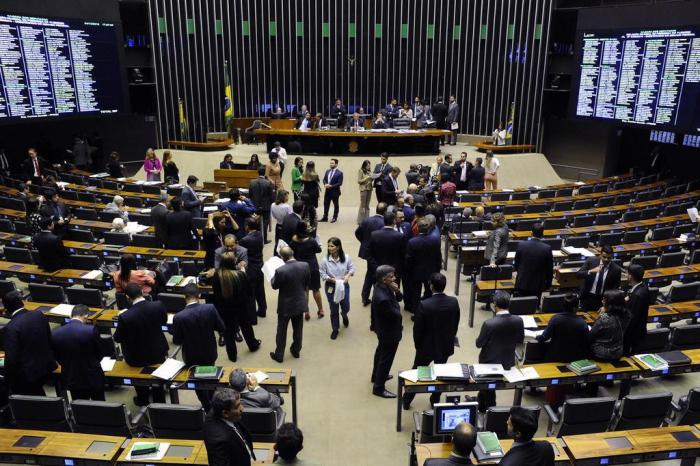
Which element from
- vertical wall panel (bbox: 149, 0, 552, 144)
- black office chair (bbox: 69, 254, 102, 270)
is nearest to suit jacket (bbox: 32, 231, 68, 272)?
black office chair (bbox: 69, 254, 102, 270)

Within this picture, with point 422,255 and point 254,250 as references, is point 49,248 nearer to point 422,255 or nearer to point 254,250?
point 254,250

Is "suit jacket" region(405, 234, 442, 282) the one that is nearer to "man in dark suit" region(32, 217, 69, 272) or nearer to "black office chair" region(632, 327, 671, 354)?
"black office chair" region(632, 327, 671, 354)

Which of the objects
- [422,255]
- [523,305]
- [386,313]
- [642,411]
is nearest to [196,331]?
[386,313]

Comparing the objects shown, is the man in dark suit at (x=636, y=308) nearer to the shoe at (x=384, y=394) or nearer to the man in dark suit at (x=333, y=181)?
the shoe at (x=384, y=394)

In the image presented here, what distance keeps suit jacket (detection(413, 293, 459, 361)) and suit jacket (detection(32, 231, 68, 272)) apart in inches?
191

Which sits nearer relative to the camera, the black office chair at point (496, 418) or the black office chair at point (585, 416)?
the black office chair at point (496, 418)

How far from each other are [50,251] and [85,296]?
1.07 m

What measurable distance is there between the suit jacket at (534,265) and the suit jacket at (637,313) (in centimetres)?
136

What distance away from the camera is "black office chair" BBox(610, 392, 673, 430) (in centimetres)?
447

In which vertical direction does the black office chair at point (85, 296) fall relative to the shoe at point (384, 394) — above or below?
above

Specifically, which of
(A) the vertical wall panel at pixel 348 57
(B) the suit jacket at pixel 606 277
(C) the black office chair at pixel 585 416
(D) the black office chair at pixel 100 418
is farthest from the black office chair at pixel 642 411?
(A) the vertical wall panel at pixel 348 57

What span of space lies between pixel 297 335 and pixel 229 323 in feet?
2.64

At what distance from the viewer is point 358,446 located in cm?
499

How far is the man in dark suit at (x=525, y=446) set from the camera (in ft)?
10.8
